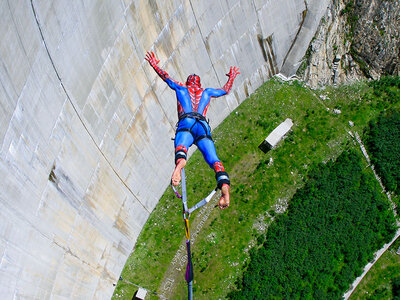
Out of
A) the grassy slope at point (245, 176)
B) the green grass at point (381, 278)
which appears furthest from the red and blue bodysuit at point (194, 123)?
the green grass at point (381, 278)

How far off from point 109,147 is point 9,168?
5553mm

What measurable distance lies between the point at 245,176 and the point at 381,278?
369 inches

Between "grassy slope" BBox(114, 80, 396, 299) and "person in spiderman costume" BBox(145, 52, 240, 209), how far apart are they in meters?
6.23

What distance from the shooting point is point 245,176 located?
27.5m

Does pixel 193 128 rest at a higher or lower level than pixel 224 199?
higher

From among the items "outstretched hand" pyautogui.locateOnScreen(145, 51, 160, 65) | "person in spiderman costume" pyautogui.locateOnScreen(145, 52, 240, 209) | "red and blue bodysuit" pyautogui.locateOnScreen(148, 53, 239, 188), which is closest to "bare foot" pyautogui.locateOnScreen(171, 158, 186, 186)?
"person in spiderman costume" pyautogui.locateOnScreen(145, 52, 240, 209)

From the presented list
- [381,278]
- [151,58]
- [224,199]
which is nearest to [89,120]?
[151,58]

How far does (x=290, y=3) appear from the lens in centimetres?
3077

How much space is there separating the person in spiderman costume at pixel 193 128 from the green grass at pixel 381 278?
13878 mm

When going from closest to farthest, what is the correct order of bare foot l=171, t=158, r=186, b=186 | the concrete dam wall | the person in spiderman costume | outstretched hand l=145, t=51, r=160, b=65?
the concrete dam wall, bare foot l=171, t=158, r=186, b=186, the person in spiderman costume, outstretched hand l=145, t=51, r=160, b=65

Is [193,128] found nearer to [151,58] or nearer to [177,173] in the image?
[177,173]

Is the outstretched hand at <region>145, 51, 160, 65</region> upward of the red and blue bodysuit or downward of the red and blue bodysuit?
upward

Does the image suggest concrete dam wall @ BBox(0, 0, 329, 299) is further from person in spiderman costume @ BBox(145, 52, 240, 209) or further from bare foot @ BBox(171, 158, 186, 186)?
bare foot @ BBox(171, 158, 186, 186)

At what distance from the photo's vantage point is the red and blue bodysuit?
18.0 meters
